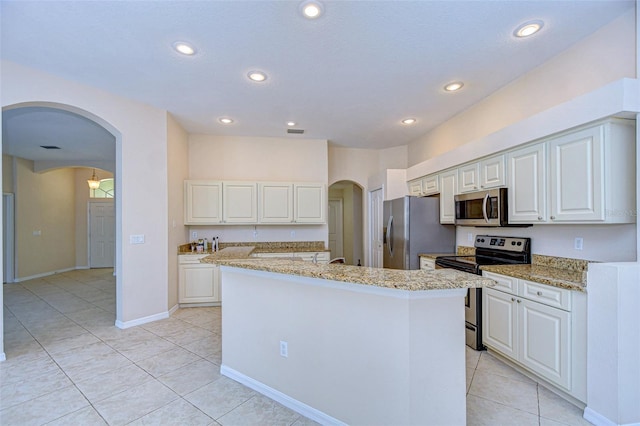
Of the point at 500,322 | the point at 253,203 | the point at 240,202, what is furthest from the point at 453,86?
the point at 240,202

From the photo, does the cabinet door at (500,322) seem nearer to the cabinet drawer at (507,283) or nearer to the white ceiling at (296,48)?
the cabinet drawer at (507,283)

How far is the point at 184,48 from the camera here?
255 cm

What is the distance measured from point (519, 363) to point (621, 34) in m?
2.70

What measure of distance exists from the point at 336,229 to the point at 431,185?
15.0 ft

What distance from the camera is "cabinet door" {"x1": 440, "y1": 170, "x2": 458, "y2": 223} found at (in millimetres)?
3834

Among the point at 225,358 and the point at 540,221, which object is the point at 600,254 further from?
the point at 225,358

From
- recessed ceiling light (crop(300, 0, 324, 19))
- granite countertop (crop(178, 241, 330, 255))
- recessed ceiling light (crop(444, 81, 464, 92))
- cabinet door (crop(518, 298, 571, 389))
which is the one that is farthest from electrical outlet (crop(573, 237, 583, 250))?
granite countertop (crop(178, 241, 330, 255))

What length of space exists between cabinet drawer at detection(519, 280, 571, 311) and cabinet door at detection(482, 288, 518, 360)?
0.54 feet

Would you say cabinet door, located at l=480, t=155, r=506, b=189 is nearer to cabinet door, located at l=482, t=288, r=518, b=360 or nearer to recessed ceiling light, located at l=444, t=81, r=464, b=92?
recessed ceiling light, located at l=444, t=81, r=464, b=92

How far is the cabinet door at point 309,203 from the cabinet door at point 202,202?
4.16 feet

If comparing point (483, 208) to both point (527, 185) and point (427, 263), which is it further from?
point (427, 263)

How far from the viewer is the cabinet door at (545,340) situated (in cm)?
209

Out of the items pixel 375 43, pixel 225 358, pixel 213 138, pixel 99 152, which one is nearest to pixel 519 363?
pixel 225 358

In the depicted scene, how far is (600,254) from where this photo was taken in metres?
2.34
